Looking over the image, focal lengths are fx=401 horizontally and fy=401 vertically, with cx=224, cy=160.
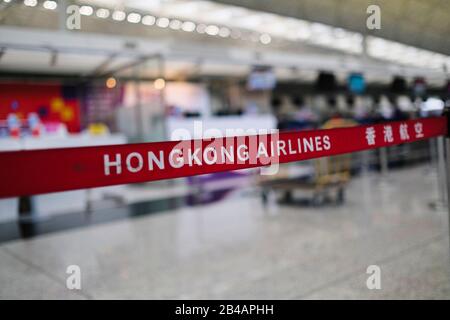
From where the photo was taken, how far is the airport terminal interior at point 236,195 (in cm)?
248

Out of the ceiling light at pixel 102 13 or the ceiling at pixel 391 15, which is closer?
the ceiling at pixel 391 15

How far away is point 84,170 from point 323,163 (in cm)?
516

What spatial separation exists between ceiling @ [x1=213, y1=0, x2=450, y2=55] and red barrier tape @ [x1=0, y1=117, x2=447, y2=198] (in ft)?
2.02

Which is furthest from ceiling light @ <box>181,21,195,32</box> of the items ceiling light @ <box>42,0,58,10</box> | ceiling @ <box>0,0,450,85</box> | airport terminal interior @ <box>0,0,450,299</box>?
ceiling light @ <box>42,0,58,10</box>

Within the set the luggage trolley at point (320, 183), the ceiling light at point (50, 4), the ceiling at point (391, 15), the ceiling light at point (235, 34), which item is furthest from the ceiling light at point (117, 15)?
the luggage trolley at point (320, 183)

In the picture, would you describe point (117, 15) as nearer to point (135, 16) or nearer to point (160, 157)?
point (135, 16)

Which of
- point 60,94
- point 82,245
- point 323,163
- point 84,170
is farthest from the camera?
point 60,94

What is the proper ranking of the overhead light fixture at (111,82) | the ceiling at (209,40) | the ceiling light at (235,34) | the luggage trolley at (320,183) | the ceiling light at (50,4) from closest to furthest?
the ceiling at (209,40), the ceiling light at (50,4), the luggage trolley at (320,183), the ceiling light at (235,34), the overhead light fixture at (111,82)

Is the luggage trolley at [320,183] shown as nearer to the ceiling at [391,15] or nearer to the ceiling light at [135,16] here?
the ceiling light at [135,16]

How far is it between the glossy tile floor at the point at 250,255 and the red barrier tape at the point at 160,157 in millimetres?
1107

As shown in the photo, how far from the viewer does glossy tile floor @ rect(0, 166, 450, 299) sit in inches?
105
